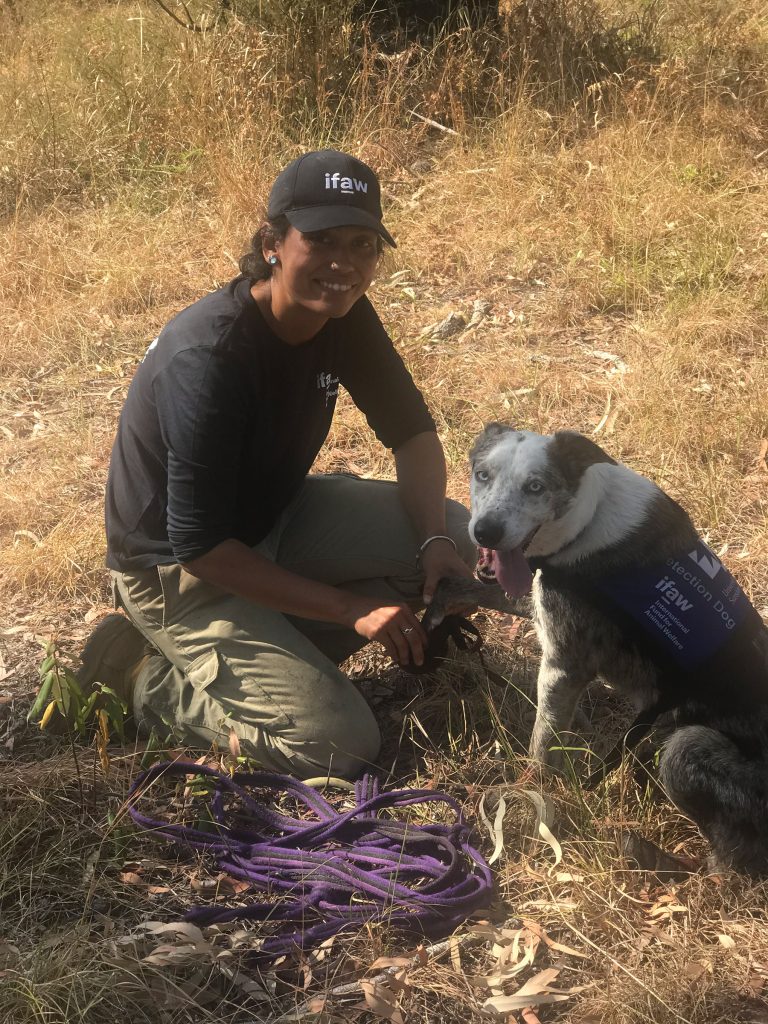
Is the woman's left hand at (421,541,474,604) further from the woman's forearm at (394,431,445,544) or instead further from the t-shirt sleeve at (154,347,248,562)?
the t-shirt sleeve at (154,347,248,562)

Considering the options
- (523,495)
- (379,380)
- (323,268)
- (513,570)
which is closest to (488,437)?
(523,495)

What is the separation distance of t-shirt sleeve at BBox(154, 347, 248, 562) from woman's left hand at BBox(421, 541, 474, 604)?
724 mm

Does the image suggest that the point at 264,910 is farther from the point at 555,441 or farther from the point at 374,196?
the point at 374,196

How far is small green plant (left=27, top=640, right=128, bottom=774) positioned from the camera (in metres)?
2.98

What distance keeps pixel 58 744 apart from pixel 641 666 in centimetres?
187

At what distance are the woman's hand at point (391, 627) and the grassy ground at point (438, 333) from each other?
367mm

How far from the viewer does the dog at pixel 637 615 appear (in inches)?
104

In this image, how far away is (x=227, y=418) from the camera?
9.61 feet

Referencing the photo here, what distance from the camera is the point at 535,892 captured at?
8.75 ft

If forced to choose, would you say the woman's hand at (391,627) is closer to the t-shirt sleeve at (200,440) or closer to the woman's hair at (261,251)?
the t-shirt sleeve at (200,440)

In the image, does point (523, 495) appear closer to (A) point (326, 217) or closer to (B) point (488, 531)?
(B) point (488, 531)

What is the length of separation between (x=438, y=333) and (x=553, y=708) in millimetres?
3089

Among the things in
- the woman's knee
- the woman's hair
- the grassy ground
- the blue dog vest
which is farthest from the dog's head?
the woman's hair

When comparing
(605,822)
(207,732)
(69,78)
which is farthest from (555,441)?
(69,78)
